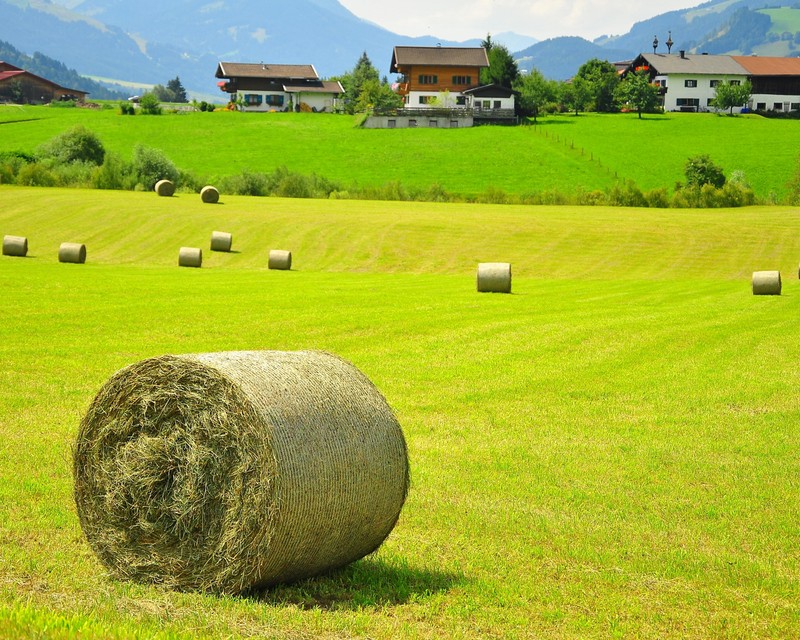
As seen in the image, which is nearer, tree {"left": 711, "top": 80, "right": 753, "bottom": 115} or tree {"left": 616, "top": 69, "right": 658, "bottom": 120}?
tree {"left": 616, "top": 69, "right": 658, "bottom": 120}

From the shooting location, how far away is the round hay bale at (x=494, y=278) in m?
35.9

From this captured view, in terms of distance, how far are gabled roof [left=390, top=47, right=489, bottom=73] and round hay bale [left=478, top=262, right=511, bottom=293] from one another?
129m

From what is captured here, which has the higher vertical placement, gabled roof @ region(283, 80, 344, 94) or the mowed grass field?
gabled roof @ region(283, 80, 344, 94)

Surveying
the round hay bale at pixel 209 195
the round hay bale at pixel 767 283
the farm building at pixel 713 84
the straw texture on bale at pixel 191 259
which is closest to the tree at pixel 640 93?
the farm building at pixel 713 84

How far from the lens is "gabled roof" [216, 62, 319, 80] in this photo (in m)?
187

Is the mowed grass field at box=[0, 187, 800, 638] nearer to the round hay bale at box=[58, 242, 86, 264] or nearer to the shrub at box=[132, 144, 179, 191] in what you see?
the round hay bale at box=[58, 242, 86, 264]

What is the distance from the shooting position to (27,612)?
7.05m

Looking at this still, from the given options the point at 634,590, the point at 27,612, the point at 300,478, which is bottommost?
the point at 634,590

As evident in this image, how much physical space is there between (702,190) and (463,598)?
239 feet

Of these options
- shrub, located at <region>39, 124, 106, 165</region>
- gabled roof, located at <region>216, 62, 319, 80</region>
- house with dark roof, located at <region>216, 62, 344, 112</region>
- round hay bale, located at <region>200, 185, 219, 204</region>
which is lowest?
round hay bale, located at <region>200, 185, 219, 204</region>

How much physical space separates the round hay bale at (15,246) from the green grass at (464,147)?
125 ft

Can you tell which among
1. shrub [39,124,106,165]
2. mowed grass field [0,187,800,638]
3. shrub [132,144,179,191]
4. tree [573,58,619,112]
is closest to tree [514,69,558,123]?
tree [573,58,619,112]

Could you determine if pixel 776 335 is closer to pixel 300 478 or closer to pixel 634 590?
pixel 634 590

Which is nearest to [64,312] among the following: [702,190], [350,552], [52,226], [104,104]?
[350,552]
